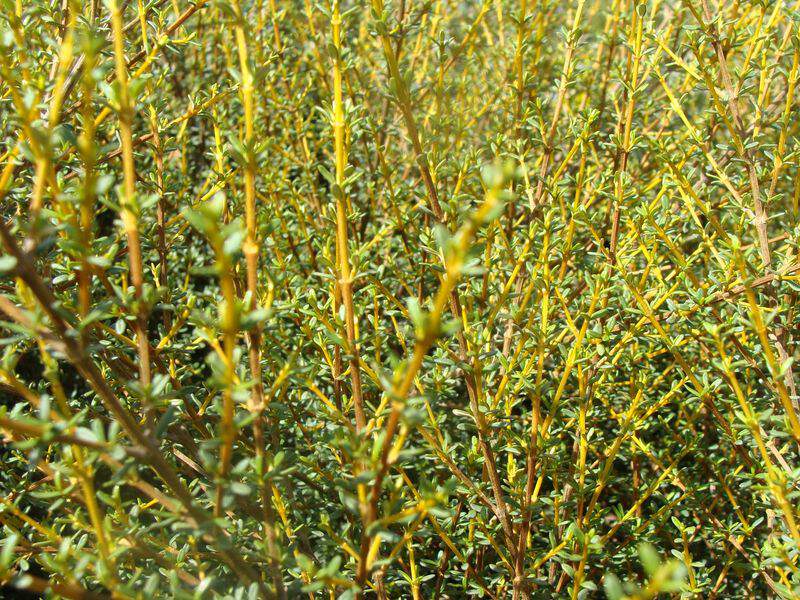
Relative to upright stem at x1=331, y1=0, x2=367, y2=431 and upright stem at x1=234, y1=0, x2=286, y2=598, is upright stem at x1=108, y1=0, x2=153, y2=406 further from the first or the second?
upright stem at x1=331, y1=0, x2=367, y2=431

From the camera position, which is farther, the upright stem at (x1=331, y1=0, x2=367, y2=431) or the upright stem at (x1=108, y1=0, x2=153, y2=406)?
the upright stem at (x1=331, y1=0, x2=367, y2=431)

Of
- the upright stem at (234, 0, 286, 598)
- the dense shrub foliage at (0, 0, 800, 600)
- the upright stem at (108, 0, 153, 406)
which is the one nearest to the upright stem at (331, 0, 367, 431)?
the dense shrub foliage at (0, 0, 800, 600)

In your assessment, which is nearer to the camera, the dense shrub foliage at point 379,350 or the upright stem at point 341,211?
the dense shrub foliage at point 379,350

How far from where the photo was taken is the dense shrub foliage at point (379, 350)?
92cm

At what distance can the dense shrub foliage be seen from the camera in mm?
919

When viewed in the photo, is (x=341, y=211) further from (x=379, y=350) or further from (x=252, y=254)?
(x=379, y=350)

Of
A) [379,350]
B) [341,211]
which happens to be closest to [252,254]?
[341,211]

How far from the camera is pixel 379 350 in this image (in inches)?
71.3

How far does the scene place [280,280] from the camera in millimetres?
1816

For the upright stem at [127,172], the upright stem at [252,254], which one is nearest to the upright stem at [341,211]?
the upright stem at [252,254]

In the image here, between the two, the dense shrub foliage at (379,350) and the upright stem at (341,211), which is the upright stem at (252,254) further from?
the upright stem at (341,211)

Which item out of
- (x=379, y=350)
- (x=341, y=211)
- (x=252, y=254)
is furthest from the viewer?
(x=379, y=350)

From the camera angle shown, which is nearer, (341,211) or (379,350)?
(341,211)

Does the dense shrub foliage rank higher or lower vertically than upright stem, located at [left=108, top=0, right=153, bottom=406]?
lower
